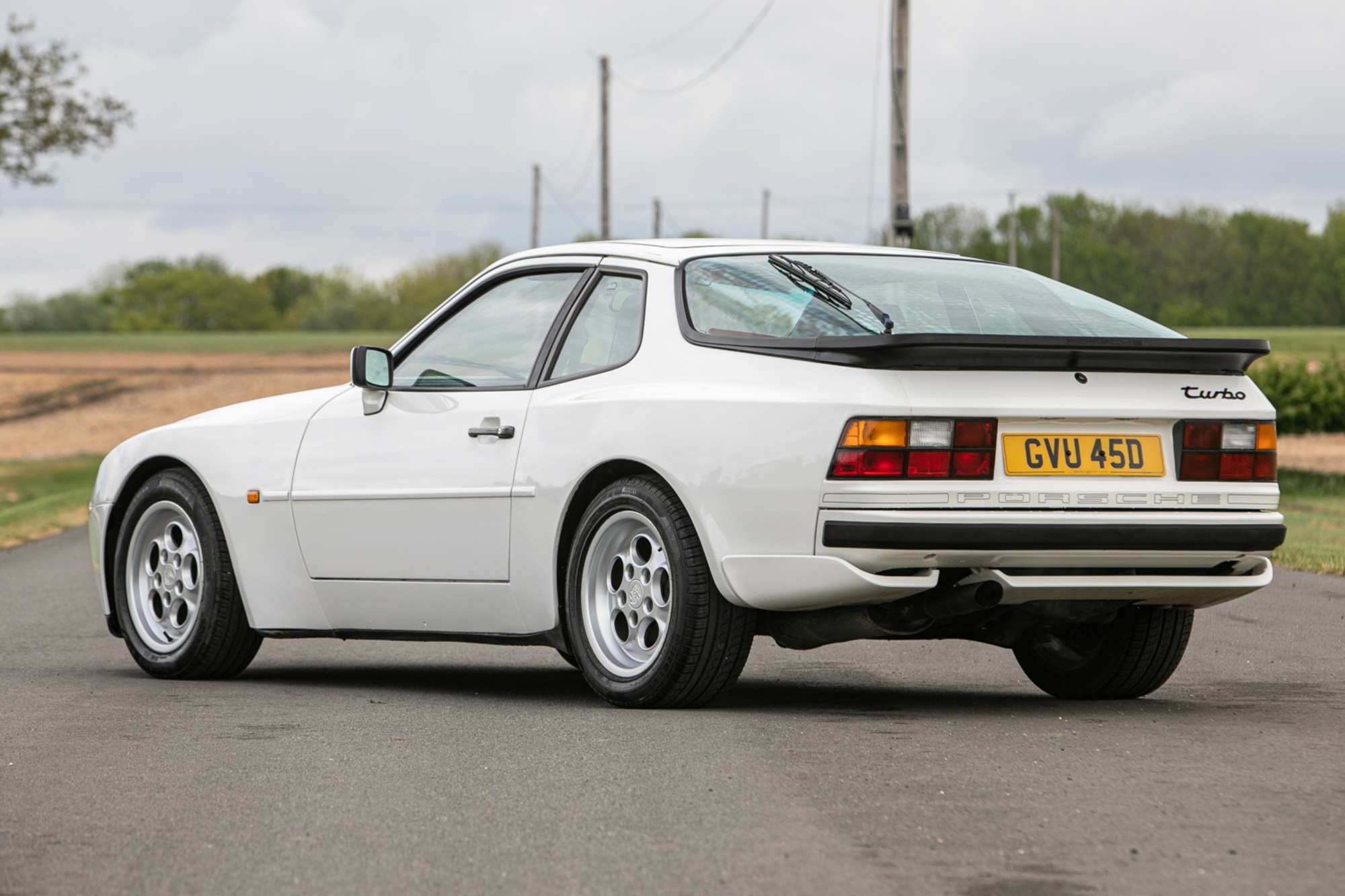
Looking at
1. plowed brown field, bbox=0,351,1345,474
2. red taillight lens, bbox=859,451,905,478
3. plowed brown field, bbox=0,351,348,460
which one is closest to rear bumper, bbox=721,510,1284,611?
red taillight lens, bbox=859,451,905,478

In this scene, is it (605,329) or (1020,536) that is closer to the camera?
(1020,536)

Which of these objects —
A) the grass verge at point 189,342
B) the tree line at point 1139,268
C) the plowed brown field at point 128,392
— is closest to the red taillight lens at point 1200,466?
the plowed brown field at point 128,392

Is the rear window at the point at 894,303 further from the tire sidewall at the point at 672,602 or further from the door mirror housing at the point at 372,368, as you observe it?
the door mirror housing at the point at 372,368

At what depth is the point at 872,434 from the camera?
5809 mm

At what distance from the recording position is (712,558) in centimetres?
609

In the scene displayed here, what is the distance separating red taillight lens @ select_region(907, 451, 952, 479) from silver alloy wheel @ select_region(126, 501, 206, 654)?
3305mm

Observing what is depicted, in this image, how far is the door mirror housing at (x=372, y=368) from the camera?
7.29m

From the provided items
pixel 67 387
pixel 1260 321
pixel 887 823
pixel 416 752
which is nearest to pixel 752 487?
pixel 416 752

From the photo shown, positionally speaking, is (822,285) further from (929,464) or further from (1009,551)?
(1009,551)

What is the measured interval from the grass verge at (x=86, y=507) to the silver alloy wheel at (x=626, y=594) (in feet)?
25.1

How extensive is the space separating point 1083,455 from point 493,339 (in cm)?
233

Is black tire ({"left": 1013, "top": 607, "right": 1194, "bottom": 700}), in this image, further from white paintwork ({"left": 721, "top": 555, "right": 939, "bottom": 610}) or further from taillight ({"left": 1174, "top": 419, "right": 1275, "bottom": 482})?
white paintwork ({"left": 721, "top": 555, "right": 939, "bottom": 610})

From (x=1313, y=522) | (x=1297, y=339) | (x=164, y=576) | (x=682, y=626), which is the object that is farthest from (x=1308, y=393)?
(x=1297, y=339)

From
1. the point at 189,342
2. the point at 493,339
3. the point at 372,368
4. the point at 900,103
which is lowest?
the point at 189,342
